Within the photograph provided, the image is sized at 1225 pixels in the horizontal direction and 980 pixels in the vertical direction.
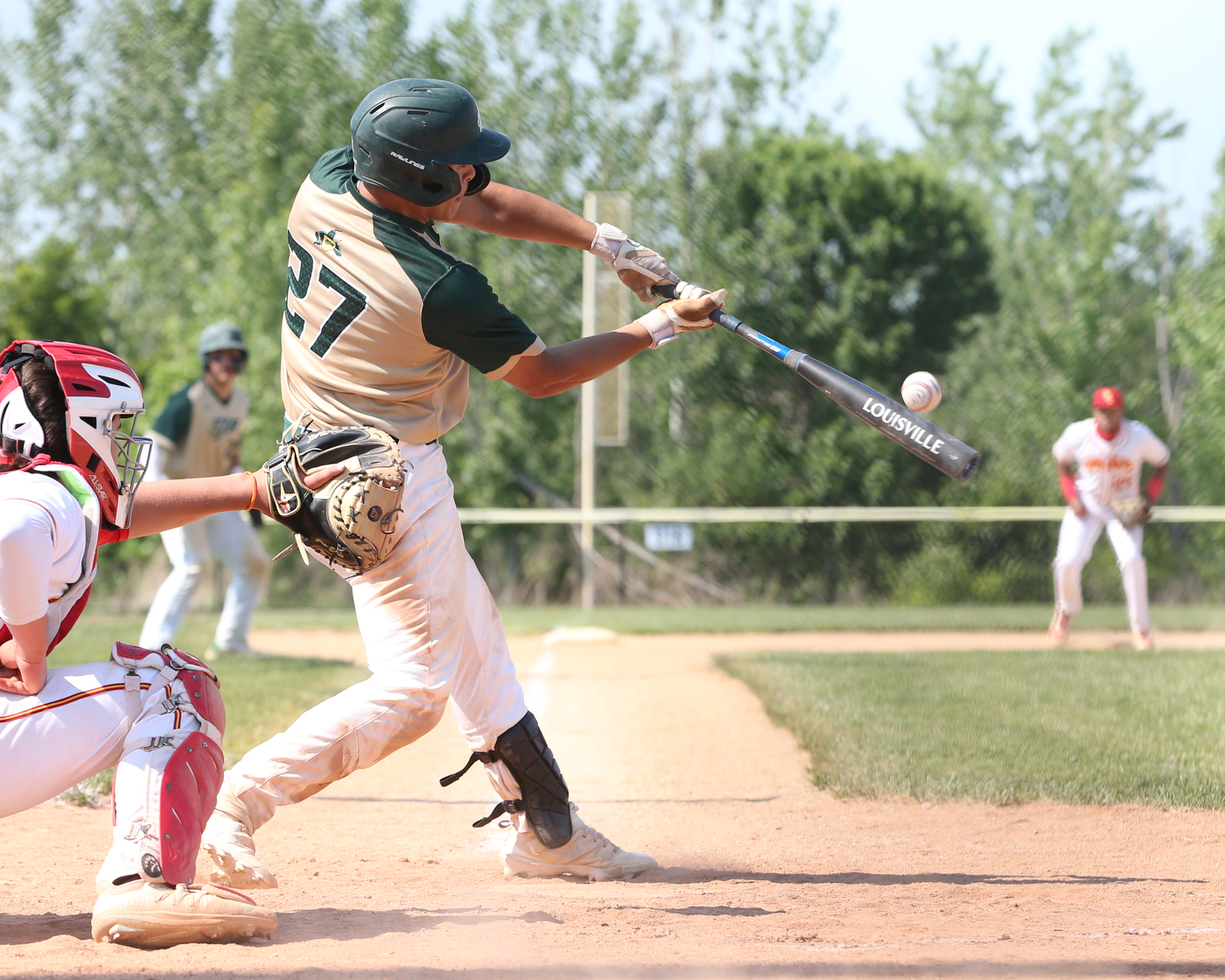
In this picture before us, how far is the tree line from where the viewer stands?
58.5 ft

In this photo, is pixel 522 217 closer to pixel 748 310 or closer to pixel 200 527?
pixel 200 527

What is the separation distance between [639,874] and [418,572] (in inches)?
49.8

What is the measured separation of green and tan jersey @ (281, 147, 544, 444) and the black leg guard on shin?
0.98 metres

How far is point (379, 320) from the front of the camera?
11.0ft

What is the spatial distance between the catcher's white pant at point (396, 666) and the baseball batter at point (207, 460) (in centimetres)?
500

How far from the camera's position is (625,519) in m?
16.8

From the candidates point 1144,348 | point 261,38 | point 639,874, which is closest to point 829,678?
point 639,874

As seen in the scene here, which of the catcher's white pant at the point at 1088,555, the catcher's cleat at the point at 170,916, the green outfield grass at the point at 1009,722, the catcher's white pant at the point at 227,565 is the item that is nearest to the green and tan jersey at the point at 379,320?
the catcher's cleat at the point at 170,916

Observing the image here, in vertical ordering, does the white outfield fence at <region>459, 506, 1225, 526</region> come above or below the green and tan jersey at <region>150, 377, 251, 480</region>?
below

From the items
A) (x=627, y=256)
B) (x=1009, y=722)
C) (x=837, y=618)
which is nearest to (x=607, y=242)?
(x=627, y=256)

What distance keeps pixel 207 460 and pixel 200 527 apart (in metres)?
0.46

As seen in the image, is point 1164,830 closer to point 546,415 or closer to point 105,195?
point 546,415

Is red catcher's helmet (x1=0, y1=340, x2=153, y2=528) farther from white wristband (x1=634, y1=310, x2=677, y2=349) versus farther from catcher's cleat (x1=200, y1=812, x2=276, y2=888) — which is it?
white wristband (x1=634, y1=310, x2=677, y2=349)

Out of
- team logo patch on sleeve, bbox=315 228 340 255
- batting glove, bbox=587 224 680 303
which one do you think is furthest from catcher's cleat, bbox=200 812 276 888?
batting glove, bbox=587 224 680 303
